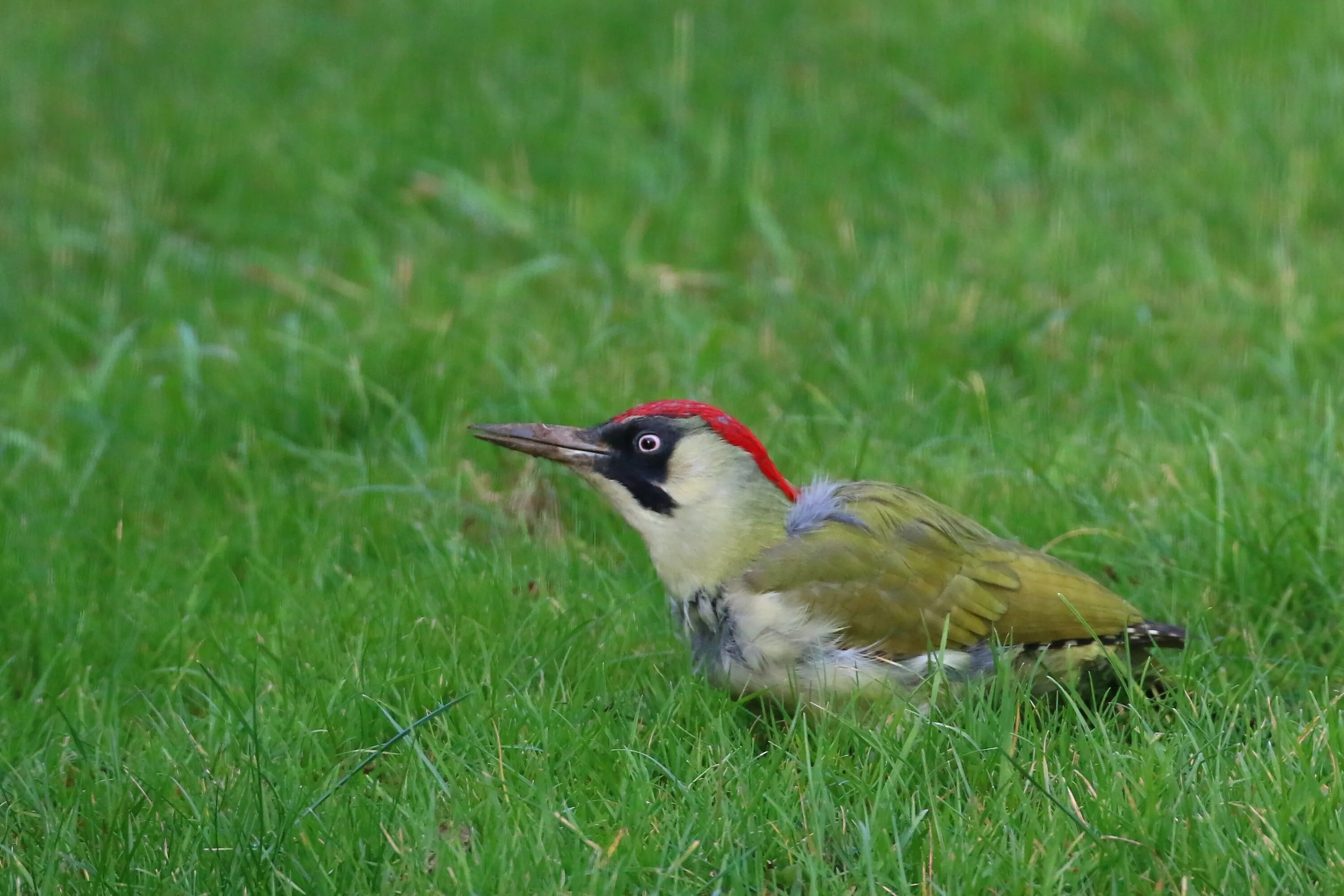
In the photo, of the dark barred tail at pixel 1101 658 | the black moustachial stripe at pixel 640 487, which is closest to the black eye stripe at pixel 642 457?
the black moustachial stripe at pixel 640 487

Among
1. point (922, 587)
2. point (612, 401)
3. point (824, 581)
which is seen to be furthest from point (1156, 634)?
point (612, 401)

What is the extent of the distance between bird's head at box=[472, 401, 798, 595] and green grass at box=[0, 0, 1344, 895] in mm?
258

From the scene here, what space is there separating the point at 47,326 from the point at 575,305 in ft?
6.00

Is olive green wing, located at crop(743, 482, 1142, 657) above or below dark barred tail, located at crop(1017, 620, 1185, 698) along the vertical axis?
above

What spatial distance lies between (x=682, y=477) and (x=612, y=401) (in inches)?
50.7

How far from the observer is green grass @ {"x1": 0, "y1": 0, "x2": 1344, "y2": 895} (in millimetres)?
2967

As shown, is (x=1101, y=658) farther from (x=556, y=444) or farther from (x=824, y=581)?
(x=556, y=444)

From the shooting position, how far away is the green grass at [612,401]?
2967mm

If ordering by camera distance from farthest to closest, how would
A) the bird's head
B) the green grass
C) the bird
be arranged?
the bird's head → the bird → the green grass

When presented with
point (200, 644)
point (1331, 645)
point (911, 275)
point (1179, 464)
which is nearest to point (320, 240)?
point (911, 275)

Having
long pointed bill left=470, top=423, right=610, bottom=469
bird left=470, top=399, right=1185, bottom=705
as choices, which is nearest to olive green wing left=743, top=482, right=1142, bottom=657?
bird left=470, top=399, right=1185, bottom=705

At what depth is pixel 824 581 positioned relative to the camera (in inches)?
143

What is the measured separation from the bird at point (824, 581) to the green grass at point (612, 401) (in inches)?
5.8

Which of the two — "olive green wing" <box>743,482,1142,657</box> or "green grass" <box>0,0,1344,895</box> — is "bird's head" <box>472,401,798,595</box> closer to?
"olive green wing" <box>743,482,1142,657</box>
